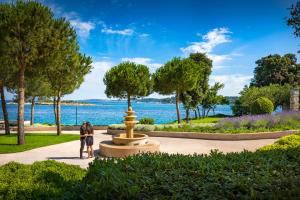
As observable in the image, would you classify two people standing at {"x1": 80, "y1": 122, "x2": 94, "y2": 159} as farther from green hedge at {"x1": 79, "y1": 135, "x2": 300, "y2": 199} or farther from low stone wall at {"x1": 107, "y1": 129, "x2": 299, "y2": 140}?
green hedge at {"x1": 79, "y1": 135, "x2": 300, "y2": 199}

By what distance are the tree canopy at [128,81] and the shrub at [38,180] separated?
27.1 metres

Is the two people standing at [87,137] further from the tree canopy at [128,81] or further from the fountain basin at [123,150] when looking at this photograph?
the tree canopy at [128,81]

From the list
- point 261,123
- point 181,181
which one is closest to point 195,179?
point 181,181

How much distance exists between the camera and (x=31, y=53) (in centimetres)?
1975

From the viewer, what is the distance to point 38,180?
7.35 meters

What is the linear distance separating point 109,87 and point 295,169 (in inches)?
1295

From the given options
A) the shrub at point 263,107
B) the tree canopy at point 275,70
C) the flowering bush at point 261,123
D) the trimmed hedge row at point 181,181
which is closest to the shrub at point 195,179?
the trimmed hedge row at point 181,181

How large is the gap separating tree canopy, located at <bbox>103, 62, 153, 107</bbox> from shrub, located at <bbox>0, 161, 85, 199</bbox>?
27.1m

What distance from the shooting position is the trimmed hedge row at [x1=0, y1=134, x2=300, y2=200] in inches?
150

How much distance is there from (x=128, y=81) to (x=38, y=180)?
28748mm

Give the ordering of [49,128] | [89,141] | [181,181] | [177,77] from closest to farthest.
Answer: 1. [181,181]
2. [89,141]
3. [49,128]
4. [177,77]

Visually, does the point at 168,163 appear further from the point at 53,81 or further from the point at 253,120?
the point at 53,81

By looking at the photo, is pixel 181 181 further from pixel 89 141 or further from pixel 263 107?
pixel 263 107

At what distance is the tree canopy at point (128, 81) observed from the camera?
36.1 m
